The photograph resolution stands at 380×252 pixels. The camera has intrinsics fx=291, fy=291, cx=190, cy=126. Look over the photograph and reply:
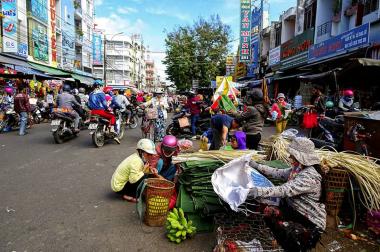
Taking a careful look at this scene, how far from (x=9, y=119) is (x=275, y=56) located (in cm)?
1652

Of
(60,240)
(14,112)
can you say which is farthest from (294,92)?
(60,240)

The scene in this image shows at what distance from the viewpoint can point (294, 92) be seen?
18938 mm

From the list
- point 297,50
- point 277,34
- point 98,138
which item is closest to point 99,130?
point 98,138

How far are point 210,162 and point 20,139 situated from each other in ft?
26.1

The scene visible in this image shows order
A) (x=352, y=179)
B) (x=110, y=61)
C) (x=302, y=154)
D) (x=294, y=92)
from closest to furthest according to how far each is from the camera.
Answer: (x=302, y=154), (x=352, y=179), (x=294, y=92), (x=110, y=61)

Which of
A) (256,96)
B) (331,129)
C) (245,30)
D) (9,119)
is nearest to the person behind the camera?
(256,96)

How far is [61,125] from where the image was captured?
8484 mm

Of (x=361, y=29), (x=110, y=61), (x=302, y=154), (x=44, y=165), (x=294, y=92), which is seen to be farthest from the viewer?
(x=110, y=61)

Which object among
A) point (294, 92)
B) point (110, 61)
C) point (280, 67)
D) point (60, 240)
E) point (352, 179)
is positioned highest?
point (110, 61)

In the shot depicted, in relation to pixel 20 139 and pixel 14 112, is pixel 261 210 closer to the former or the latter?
pixel 20 139

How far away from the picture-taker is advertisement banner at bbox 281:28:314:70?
15.9 metres

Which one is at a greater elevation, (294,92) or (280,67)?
(280,67)

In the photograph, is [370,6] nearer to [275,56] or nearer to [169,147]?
[275,56]

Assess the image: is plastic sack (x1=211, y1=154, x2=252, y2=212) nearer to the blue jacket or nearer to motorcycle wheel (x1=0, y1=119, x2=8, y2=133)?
the blue jacket
